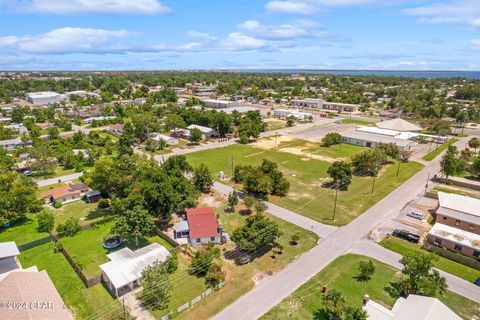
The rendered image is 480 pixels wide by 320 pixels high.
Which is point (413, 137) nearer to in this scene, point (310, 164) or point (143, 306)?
point (310, 164)

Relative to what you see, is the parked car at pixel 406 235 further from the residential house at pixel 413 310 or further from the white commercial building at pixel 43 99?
the white commercial building at pixel 43 99

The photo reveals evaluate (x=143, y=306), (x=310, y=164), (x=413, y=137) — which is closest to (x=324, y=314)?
(x=143, y=306)

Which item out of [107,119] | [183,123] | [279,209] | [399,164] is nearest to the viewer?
[279,209]

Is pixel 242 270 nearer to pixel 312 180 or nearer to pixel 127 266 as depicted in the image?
pixel 127 266

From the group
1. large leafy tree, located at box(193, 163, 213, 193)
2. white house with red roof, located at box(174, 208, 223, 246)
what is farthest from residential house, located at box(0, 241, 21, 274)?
large leafy tree, located at box(193, 163, 213, 193)

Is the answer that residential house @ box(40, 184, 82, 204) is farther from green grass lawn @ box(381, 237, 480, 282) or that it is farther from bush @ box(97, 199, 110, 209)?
green grass lawn @ box(381, 237, 480, 282)

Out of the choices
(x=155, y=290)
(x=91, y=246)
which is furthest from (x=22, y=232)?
(x=155, y=290)
